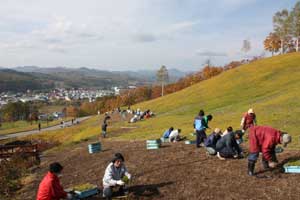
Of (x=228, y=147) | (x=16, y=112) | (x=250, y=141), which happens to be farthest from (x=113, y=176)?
(x=16, y=112)

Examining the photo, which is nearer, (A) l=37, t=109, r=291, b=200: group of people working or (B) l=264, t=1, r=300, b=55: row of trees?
(A) l=37, t=109, r=291, b=200: group of people working

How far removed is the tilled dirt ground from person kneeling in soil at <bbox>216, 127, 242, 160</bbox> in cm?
37

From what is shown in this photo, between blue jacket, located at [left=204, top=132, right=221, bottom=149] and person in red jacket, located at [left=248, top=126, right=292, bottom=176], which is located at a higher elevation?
person in red jacket, located at [left=248, top=126, right=292, bottom=176]

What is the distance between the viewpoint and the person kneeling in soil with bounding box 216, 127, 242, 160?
14.5 metres

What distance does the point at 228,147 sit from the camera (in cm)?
1481

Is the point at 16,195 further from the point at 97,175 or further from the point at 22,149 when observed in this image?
the point at 22,149

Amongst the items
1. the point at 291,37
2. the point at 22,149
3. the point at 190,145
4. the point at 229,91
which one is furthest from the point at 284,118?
the point at 291,37

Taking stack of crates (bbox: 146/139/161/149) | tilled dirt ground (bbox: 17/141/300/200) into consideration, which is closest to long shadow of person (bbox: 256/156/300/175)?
tilled dirt ground (bbox: 17/141/300/200)

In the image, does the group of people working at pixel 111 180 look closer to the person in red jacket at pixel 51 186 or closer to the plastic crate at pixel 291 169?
the person in red jacket at pixel 51 186

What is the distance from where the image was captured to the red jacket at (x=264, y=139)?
448 inches

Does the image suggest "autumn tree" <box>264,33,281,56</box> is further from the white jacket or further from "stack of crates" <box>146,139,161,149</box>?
the white jacket

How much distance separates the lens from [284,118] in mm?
25328

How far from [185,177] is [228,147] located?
2.68 m

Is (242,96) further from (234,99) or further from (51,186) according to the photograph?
(51,186)
